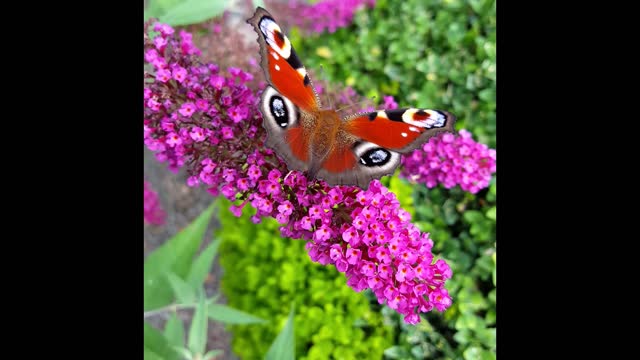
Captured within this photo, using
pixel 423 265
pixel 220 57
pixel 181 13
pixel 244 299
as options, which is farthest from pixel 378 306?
pixel 181 13

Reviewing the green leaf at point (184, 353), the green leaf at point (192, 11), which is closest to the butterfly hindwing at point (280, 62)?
the green leaf at point (192, 11)

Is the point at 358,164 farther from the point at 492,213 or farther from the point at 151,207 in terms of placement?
the point at 151,207

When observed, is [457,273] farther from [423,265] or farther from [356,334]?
[423,265]


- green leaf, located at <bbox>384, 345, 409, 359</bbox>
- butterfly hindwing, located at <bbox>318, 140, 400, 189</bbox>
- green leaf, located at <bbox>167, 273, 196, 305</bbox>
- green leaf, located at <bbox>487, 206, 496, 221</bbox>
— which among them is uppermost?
butterfly hindwing, located at <bbox>318, 140, 400, 189</bbox>

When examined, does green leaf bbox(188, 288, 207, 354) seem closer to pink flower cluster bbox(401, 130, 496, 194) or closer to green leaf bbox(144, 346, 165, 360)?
green leaf bbox(144, 346, 165, 360)

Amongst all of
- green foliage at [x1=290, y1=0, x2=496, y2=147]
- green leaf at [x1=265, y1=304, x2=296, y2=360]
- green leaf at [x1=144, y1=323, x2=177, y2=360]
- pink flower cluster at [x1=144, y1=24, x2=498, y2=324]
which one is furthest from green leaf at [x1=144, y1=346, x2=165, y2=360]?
green foliage at [x1=290, y1=0, x2=496, y2=147]

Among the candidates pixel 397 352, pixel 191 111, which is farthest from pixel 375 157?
pixel 397 352
